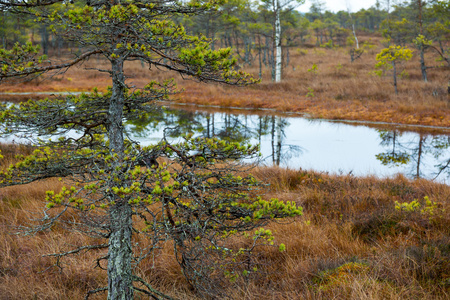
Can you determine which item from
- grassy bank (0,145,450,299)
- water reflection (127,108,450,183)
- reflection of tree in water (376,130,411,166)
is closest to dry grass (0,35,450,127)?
water reflection (127,108,450,183)

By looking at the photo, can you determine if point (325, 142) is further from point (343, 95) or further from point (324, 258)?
point (324, 258)

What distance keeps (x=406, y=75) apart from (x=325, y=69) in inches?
298

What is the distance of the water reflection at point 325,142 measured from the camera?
32.6 ft

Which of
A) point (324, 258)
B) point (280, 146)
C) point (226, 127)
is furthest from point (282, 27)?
point (324, 258)

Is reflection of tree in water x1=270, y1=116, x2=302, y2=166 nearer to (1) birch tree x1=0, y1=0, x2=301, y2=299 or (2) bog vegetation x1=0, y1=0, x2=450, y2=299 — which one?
(2) bog vegetation x1=0, y1=0, x2=450, y2=299

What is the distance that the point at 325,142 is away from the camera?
13.2 m

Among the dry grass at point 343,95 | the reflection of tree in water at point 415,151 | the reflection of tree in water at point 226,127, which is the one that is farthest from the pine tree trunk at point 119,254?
the dry grass at point 343,95

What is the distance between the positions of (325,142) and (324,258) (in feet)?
30.6

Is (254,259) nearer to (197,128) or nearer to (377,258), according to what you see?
(377,258)

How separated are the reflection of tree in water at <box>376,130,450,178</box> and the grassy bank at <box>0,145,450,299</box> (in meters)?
3.17

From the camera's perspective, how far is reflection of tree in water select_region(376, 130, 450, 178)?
9781 mm

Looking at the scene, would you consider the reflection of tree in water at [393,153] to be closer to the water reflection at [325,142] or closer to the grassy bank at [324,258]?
the water reflection at [325,142]

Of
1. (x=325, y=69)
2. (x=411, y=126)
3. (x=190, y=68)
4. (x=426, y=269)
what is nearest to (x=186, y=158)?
(x=190, y=68)

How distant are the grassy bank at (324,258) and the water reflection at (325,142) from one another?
2611 millimetres
